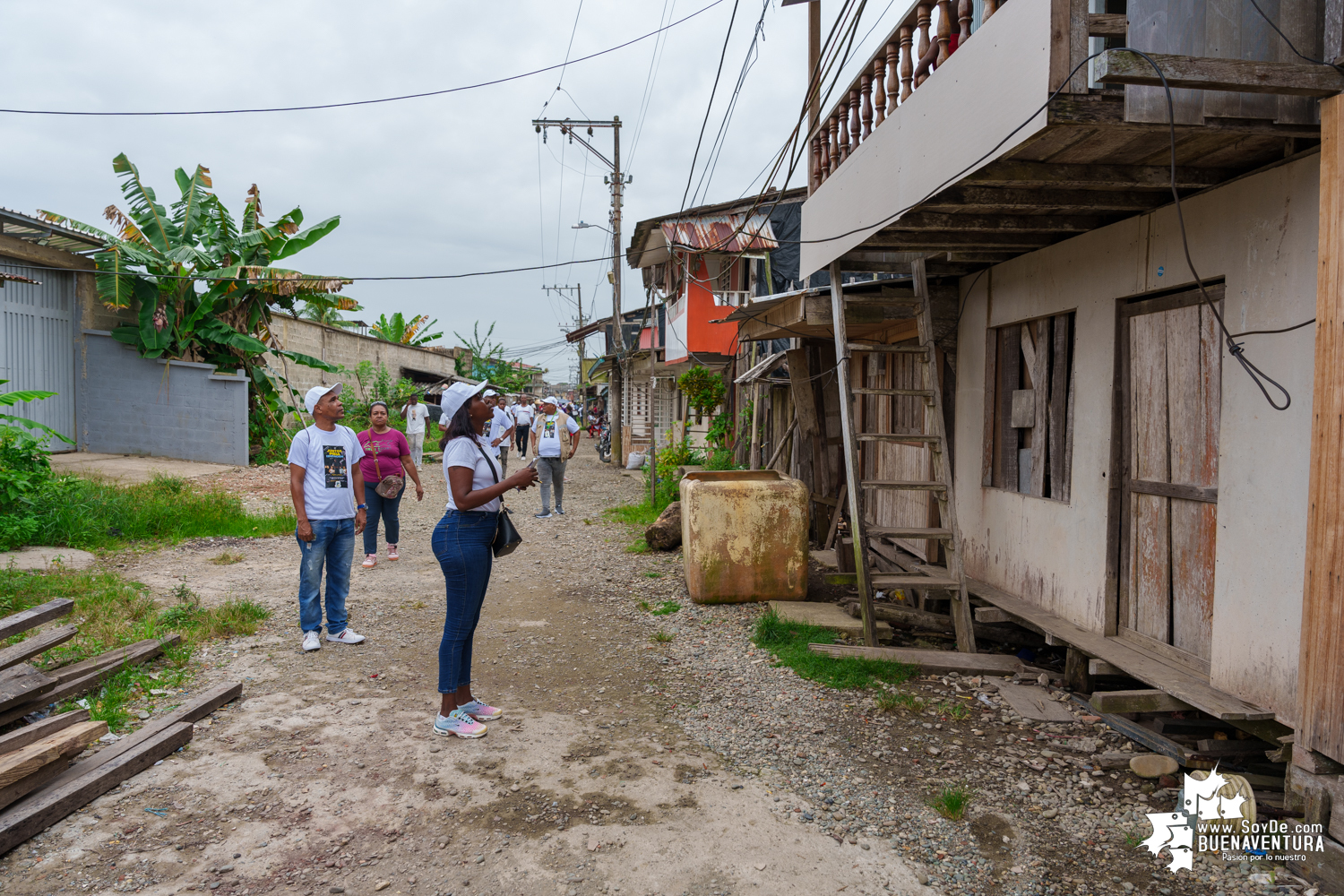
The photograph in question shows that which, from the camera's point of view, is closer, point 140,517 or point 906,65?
point 906,65

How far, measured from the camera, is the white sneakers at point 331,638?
18.7ft

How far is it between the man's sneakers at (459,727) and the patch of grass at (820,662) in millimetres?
2162

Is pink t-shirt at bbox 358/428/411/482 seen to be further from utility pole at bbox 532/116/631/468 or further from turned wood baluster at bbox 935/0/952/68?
utility pole at bbox 532/116/631/468

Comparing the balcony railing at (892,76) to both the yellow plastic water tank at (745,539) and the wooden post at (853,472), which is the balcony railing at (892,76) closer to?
the wooden post at (853,472)

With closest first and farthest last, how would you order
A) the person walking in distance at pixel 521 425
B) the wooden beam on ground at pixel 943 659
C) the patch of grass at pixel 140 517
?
the wooden beam on ground at pixel 943 659
the patch of grass at pixel 140 517
the person walking in distance at pixel 521 425

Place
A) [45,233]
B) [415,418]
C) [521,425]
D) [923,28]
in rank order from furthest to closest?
[521,425]
[415,418]
[45,233]
[923,28]

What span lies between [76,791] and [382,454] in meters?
4.86

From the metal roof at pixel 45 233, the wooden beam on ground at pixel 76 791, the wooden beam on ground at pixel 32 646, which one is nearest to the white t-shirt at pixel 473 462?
the wooden beam on ground at pixel 76 791

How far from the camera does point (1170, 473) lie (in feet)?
15.4

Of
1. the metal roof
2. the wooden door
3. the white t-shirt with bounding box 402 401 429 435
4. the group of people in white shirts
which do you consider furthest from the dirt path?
the metal roof

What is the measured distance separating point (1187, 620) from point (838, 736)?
2071mm

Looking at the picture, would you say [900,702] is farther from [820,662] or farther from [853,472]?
[853,472]

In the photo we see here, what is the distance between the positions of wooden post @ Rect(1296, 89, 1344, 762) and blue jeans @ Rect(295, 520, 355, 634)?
5433mm

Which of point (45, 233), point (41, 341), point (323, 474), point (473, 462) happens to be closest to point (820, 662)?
point (473, 462)
